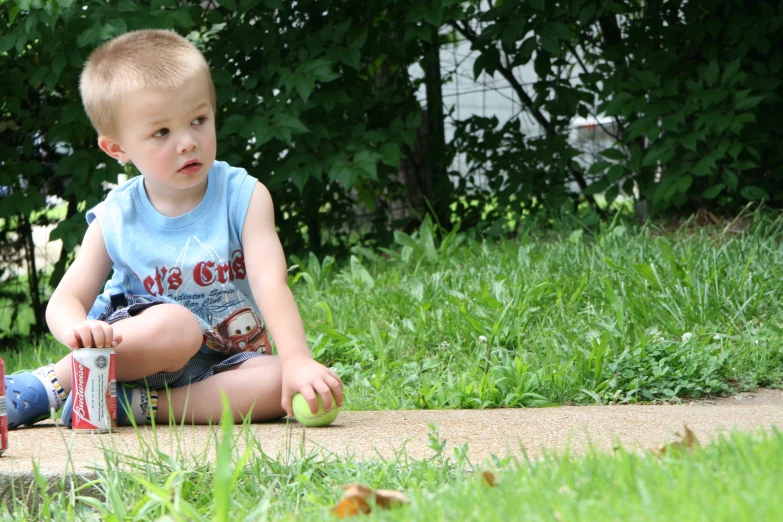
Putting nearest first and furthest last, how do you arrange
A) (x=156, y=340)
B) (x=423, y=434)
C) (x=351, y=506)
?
(x=351, y=506)
(x=423, y=434)
(x=156, y=340)

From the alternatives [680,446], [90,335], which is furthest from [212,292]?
[680,446]

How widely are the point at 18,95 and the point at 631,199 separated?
11.7 feet

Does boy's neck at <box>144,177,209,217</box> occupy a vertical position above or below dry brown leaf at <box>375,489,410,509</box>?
above

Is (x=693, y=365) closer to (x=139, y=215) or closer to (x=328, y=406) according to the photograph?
(x=328, y=406)

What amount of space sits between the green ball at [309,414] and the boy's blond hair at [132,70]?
90cm

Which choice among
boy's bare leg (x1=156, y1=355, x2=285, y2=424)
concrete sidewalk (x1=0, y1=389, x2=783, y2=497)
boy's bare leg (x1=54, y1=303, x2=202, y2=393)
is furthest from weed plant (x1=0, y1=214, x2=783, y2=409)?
boy's bare leg (x1=54, y1=303, x2=202, y2=393)

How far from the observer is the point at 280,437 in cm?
224

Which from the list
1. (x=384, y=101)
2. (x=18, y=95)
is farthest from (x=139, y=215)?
(x=384, y=101)

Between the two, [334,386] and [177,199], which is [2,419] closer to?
[334,386]

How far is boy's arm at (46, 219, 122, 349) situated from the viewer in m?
2.24

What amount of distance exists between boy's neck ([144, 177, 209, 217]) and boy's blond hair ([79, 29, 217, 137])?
0.24 m

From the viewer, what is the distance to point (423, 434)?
2.22 m

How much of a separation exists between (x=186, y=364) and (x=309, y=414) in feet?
1.76

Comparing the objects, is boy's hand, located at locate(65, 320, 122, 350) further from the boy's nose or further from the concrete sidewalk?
the boy's nose
